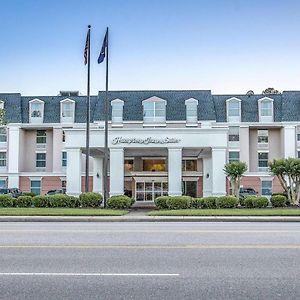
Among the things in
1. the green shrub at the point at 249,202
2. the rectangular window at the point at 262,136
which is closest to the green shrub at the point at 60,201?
the green shrub at the point at 249,202

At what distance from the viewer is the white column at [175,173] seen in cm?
3328

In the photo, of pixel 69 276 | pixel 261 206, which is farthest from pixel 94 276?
pixel 261 206

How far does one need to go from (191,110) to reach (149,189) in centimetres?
1045

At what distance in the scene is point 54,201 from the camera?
29.3 m

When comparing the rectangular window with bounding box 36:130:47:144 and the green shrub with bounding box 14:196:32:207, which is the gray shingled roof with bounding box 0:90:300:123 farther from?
the green shrub with bounding box 14:196:32:207

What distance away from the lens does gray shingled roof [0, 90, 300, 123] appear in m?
52.5

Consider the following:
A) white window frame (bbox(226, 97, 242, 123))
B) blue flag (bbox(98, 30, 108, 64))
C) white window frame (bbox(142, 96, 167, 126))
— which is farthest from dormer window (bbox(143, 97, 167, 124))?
blue flag (bbox(98, 30, 108, 64))

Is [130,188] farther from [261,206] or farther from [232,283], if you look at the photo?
[232,283]

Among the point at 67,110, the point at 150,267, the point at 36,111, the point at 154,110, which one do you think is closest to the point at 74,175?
the point at 154,110

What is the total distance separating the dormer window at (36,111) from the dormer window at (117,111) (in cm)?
924

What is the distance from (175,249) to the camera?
11.0 m

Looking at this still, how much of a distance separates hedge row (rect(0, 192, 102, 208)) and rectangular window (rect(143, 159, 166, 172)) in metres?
20.8

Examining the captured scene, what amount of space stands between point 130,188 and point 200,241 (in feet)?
125

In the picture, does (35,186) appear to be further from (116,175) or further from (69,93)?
(116,175)
